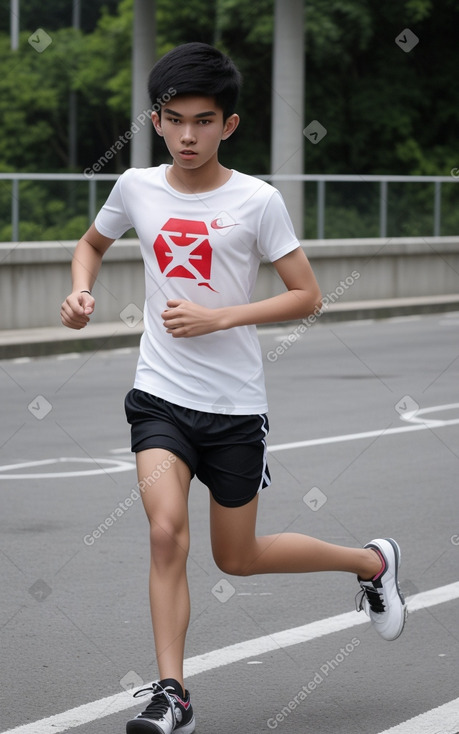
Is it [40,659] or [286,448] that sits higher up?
[40,659]

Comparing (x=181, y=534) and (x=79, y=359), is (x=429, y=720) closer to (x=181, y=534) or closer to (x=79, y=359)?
(x=181, y=534)

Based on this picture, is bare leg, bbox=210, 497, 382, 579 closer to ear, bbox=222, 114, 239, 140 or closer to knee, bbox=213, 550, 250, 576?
knee, bbox=213, 550, 250, 576

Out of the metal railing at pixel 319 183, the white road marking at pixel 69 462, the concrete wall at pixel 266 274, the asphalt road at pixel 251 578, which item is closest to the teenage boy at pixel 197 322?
the asphalt road at pixel 251 578

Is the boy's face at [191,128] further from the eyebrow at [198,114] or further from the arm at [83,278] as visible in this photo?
the arm at [83,278]

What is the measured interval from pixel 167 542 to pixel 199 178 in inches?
42.1

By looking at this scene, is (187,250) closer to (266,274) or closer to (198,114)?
(198,114)

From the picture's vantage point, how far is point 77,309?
14.5 feet

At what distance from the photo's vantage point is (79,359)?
15438 mm

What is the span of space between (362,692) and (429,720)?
0.37 m

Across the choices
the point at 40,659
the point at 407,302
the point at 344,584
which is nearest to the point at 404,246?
the point at 407,302

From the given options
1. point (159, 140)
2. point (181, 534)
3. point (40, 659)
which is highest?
point (181, 534)

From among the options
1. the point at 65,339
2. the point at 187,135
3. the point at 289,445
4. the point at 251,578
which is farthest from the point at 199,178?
the point at 65,339

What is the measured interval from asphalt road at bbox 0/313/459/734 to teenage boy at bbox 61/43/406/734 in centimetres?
54

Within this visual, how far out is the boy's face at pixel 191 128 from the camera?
4301mm
